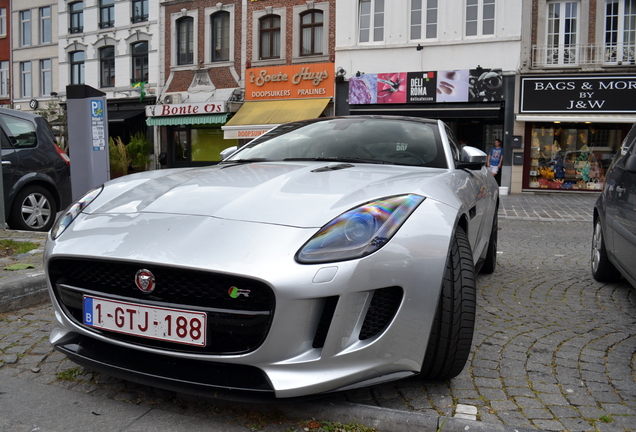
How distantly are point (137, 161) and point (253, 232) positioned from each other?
21.9 metres

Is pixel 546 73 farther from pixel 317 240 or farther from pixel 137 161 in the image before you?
A: pixel 317 240

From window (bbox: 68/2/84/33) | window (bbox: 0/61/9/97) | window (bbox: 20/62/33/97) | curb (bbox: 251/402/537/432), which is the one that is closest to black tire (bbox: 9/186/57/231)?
curb (bbox: 251/402/537/432)

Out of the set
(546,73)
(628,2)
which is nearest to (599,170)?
(546,73)

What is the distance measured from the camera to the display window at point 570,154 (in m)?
17.6

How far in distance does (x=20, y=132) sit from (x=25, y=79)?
24.6 m

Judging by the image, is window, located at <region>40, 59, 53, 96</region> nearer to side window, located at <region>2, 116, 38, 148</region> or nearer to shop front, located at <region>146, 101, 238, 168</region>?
shop front, located at <region>146, 101, 238, 168</region>

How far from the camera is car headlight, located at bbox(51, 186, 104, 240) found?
2512 mm

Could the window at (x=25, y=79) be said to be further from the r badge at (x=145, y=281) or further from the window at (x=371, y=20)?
the r badge at (x=145, y=281)

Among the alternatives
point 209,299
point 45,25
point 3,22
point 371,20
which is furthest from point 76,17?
point 209,299

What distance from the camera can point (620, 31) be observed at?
17094 millimetres

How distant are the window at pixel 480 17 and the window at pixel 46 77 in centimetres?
1965

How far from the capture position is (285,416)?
2199 mm

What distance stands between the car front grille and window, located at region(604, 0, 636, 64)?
59.7 feet

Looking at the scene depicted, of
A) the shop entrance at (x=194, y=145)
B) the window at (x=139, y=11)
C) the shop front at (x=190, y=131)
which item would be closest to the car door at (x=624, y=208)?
the shop front at (x=190, y=131)
